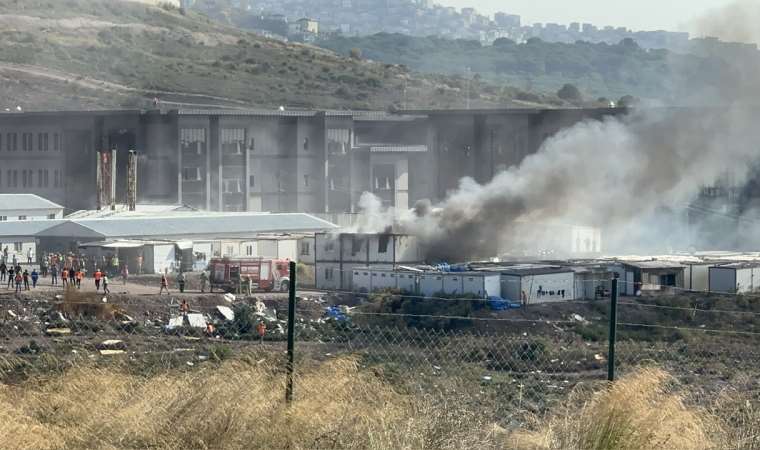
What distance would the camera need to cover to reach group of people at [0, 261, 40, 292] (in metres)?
38.4

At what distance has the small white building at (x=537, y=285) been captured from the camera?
3653cm

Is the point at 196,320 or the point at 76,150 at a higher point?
the point at 76,150

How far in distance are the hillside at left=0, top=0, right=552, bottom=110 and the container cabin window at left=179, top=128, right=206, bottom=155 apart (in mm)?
28831

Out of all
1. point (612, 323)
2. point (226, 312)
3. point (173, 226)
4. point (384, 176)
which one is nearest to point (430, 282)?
point (226, 312)

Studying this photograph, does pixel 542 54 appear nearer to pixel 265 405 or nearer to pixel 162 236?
Answer: pixel 162 236

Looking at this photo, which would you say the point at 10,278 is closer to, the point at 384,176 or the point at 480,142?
the point at 384,176

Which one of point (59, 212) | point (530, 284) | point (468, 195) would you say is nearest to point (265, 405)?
point (530, 284)

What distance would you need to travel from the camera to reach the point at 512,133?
70938 mm

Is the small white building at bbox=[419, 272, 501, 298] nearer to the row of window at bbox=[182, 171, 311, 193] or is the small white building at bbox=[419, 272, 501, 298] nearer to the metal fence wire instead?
the metal fence wire

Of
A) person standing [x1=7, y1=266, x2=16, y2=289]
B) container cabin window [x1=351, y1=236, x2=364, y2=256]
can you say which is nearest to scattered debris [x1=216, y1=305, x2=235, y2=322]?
person standing [x1=7, y1=266, x2=16, y2=289]

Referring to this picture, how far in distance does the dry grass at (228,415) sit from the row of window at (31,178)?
57.6 metres

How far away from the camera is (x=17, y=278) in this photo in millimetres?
38312

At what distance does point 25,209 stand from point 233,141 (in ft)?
43.0

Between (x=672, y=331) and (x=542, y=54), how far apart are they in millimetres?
156626
